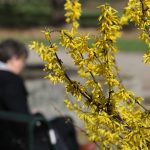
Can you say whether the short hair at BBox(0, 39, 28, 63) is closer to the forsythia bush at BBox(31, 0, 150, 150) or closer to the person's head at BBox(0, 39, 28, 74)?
the person's head at BBox(0, 39, 28, 74)

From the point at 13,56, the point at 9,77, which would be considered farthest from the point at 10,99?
the point at 13,56

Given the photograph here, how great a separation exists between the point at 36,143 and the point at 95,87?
307 centimetres

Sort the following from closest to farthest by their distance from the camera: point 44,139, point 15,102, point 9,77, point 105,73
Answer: point 105,73 < point 44,139 < point 15,102 < point 9,77

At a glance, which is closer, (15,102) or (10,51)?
(15,102)

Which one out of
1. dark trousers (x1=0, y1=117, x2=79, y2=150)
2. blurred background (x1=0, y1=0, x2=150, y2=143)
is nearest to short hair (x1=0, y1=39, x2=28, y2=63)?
blurred background (x1=0, y1=0, x2=150, y2=143)

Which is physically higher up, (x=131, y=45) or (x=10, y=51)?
(x=10, y=51)

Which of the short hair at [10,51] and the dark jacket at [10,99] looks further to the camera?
the short hair at [10,51]

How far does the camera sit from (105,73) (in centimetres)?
252

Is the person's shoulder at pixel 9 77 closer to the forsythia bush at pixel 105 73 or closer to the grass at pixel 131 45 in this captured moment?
the forsythia bush at pixel 105 73

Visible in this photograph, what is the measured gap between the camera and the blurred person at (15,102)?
18.8 feet

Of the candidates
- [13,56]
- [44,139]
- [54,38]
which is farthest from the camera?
[13,56]

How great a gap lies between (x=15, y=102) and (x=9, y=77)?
222 millimetres

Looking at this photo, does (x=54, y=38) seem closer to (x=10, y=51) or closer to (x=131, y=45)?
(x=10, y=51)

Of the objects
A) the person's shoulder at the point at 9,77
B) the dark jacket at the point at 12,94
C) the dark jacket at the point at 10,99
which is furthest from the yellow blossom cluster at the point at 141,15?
the person's shoulder at the point at 9,77
